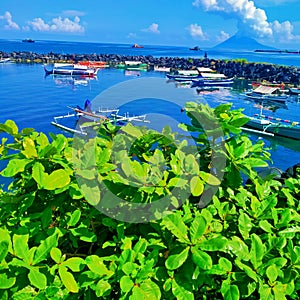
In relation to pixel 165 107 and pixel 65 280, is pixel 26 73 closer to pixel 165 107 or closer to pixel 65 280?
pixel 165 107

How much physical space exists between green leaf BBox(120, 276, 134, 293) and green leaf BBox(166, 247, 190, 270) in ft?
0.28

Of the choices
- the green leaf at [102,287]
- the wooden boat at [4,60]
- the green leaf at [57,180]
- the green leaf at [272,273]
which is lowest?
the wooden boat at [4,60]

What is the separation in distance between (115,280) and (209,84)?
101ft

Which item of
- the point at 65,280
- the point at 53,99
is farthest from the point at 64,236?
the point at 53,99

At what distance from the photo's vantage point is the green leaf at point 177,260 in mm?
677

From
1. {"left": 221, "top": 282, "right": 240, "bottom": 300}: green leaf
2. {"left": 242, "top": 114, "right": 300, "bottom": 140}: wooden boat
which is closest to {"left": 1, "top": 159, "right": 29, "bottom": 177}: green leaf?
{"left": 221, "top": 282, "right": 240, "bottom": 300}: green leaf

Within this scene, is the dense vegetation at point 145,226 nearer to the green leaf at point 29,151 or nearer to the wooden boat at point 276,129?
the green leaf at point 29,151

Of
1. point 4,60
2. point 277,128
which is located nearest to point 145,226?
point 277,128

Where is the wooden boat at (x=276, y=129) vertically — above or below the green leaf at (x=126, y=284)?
below

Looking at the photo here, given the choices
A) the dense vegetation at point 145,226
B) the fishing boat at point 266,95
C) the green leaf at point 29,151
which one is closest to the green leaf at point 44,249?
the dense vegetation at point 145,226

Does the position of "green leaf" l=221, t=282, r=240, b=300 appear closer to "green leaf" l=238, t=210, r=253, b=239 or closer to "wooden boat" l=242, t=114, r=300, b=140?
"green leaf" l=238, t=210, r=253, b=239

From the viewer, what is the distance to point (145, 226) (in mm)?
863

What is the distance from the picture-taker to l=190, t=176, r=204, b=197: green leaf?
0.84 metres

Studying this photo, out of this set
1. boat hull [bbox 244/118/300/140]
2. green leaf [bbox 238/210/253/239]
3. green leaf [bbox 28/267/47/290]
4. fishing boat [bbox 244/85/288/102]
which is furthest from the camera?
fishing boat [bbox 244/85/288/102]
